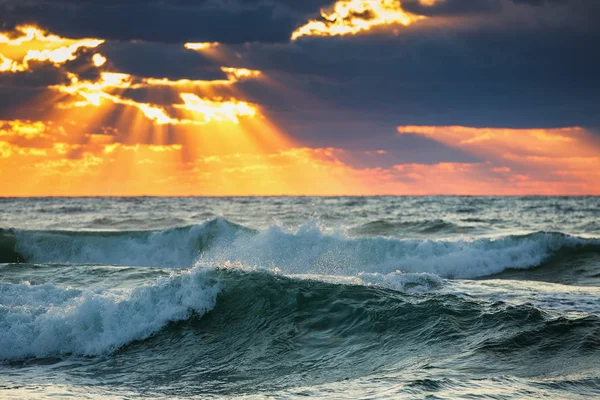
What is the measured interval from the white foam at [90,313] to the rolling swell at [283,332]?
22 millimetres

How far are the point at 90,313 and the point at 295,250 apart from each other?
12403mm

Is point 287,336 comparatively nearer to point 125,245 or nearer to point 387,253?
point 387,253

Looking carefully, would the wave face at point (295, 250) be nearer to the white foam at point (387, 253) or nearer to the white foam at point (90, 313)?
the white foam at point (387, 253)

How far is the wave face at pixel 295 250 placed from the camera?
76.8 feet

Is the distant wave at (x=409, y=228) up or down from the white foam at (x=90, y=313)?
up

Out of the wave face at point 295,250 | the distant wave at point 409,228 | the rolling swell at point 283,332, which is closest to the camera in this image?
the rolling swell at point 283,332

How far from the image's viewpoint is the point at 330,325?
1262 cm

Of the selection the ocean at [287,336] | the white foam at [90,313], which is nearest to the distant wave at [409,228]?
the ocean at [287,336]

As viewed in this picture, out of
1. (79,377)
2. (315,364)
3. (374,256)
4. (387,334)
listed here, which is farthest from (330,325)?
(374,256)

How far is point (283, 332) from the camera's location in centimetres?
1259

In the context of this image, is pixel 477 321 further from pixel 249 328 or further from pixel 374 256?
pixel 374 256

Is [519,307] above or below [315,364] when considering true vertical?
above

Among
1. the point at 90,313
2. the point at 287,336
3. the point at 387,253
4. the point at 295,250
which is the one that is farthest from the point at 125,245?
the point at 287,336

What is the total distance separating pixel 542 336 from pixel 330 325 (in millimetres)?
3932
